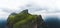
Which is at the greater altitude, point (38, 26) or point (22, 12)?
point (22, 12)

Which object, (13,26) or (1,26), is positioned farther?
(1,26)

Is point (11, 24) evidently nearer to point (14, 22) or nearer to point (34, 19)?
point (14, 22)

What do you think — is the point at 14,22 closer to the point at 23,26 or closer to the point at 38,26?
the point at 23,26

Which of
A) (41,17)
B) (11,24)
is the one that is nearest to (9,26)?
(11,24)

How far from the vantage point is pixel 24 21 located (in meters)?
3.10

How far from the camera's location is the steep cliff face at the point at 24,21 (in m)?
3.05

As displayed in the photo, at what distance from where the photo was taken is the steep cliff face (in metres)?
3.05

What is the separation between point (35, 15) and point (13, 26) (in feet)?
1.18

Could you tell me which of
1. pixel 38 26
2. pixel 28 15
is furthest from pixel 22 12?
pixel 38 26

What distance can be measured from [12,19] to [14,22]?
0.22 ft

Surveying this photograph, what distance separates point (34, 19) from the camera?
3072 mm

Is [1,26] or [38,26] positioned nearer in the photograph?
[38,26]

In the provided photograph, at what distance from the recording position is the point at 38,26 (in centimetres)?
304

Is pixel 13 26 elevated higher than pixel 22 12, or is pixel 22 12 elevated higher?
pixel 22 12
